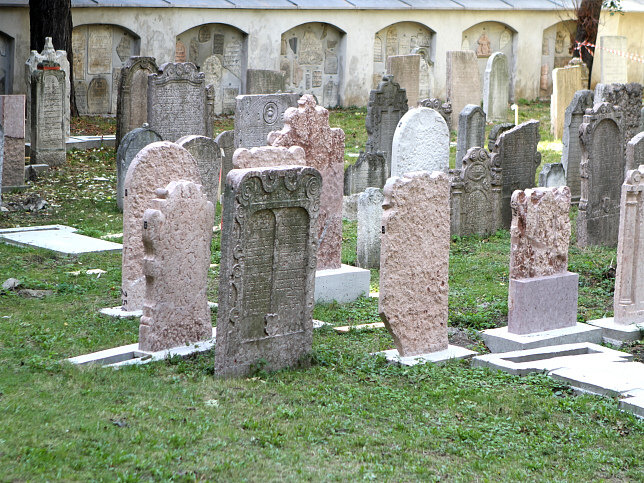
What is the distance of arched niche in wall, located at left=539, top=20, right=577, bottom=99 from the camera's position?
30.1 meters

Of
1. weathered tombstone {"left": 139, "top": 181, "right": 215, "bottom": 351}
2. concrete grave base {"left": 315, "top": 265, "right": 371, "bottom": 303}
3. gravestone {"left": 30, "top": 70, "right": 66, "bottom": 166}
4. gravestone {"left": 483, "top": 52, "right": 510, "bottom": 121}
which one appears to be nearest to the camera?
weathered tombstone {"left": 139, "top": 181, "right": 215, "bottom": 351}

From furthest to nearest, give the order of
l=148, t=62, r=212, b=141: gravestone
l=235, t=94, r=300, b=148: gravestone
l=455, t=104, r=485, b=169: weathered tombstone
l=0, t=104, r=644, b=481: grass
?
l=455, t=104, r=485, b=169: weathered tombstone, l=148, t=62, r=212, b=141: gravestone, l=235, t=94, r=300, b=148: gravestone, l=0, t=104, r=644, b=481: grass

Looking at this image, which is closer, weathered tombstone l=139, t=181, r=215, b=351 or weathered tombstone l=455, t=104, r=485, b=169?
weathered tombstone l=139, t=181, r=215, b=351

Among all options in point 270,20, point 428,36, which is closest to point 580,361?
point 270,20

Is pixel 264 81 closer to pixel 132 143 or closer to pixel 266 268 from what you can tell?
pixel 132 143

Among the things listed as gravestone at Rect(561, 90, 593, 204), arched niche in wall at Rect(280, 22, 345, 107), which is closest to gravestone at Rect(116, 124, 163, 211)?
gravestone at Rect(561, 90, 593, 204)

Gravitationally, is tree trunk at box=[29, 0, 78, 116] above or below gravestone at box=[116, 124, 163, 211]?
above

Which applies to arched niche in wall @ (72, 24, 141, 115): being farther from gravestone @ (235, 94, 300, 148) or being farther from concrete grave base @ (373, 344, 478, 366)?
concrete grave base @ (373, 344, 478, 366)

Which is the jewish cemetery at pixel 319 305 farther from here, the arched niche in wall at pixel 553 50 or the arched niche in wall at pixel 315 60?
the arched niche in wall at pixel 553 50

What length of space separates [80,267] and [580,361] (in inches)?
218

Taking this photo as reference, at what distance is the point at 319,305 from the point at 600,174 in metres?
4.62

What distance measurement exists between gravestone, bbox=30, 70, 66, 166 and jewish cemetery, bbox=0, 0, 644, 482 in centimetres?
95

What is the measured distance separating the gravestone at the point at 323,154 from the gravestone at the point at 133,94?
7367 millimetres

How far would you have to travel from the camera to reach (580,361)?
301 inches
